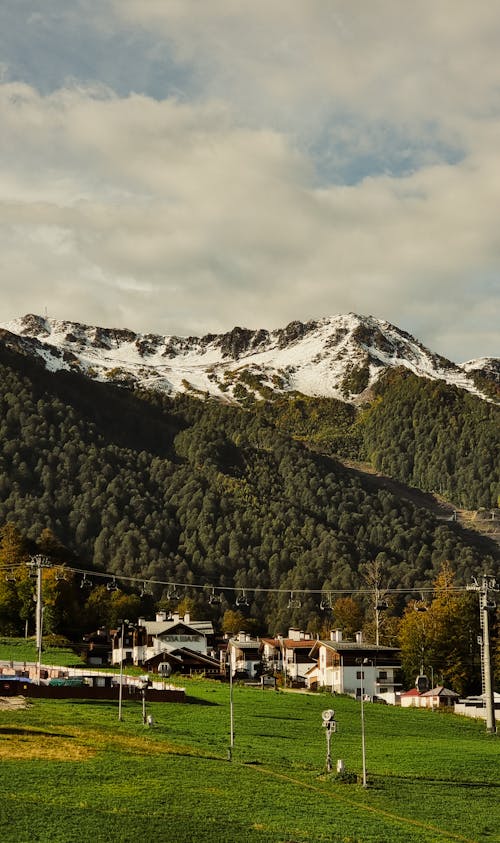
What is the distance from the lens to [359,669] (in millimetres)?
121438

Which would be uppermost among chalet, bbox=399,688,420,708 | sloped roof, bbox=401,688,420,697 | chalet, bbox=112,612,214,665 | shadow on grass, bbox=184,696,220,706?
chalet, bbox=112,612,214,665

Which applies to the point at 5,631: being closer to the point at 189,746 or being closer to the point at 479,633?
the point at 479,633

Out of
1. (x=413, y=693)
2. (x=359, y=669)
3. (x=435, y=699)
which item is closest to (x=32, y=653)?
(x=359, y=669)

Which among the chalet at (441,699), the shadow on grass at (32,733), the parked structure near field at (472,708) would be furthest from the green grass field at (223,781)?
the chalet at (441,699)

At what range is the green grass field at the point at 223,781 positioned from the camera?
44656mm

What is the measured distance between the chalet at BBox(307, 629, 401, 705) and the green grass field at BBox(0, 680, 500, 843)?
3737cm

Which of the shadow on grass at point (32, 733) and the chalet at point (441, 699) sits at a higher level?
the shadow on grass at point (32, 733)

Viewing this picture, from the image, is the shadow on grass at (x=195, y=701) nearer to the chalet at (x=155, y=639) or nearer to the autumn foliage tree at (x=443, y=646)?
the autumn foliage tree at (x=443, y=646)

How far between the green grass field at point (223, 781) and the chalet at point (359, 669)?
37373mm

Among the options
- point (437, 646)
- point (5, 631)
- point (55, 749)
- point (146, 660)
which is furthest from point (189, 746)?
point (5, 631)

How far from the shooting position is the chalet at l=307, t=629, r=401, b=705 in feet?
396

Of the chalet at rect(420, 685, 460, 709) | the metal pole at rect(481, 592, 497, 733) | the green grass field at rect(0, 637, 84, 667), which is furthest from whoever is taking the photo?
the green grass field at rect(0, 637, 84, 667)

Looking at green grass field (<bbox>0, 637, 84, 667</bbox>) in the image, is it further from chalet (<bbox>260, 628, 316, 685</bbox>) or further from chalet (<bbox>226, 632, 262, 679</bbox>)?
chalet (<bbox>260, 628, 316, 685</bbox>)

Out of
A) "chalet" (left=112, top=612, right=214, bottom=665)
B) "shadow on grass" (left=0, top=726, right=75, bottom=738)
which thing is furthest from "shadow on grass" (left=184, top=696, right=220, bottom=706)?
"chalet" (left=112, top=612, right=214, bottom=665)
